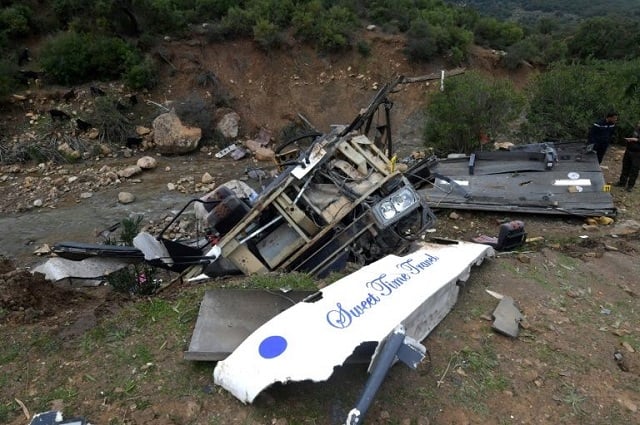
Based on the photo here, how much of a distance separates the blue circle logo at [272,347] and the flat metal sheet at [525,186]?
→ 229 inches

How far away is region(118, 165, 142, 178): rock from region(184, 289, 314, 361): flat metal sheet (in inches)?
347

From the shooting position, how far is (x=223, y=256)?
18.0 ft

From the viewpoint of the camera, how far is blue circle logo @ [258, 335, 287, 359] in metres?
3.00

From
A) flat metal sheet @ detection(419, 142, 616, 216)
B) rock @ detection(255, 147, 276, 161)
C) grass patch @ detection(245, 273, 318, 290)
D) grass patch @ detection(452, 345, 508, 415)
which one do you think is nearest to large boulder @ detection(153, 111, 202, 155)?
rock @ detection(255, 147, 276, 161)

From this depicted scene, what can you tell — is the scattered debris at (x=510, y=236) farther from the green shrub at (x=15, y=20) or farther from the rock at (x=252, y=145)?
the green shrub at (x=15, y=20)

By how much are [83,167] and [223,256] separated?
903 centimetres

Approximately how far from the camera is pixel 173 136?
13.7 metres

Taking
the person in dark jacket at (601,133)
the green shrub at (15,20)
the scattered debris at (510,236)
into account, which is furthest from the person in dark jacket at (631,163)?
the green shrub at (15,20)

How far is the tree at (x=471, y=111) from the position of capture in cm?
1019

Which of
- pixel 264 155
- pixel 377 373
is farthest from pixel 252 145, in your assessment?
pixel 377 373

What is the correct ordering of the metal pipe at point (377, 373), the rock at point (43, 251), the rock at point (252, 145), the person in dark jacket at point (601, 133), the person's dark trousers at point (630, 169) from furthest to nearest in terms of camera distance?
1. the rock at point (252, 145)
2. the person in dark jacket at point (601, 133)
3. the rock at point (43, 251)
4. the person's dark trousers at point (630, 169)
5. the metal pipe at point (377, 373)

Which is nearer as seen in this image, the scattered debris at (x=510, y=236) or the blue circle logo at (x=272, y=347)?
the blue circle logo at (x=272, y=347)

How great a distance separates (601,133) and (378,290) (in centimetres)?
734

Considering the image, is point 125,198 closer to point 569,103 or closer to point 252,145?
point 252,145
